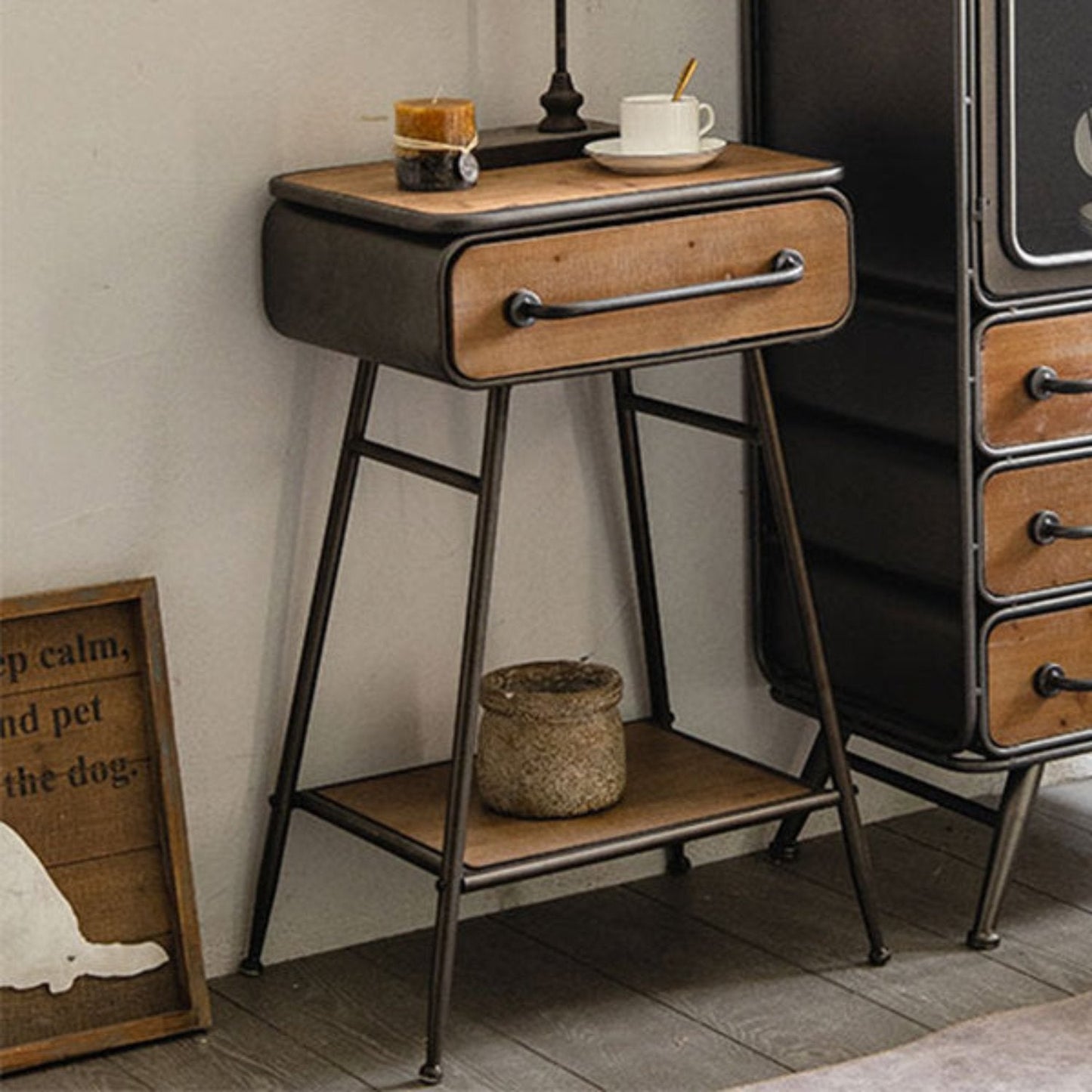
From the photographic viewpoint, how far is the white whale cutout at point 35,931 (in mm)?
2578

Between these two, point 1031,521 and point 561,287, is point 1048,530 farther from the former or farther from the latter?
point 561,287

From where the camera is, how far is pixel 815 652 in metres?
2.73

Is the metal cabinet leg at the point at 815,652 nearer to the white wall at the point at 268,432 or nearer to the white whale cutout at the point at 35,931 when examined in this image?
the white wall at the point at 268,432

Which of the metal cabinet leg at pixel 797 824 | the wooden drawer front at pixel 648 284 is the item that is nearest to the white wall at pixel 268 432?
the metal cabinet leg at pixel 797 824

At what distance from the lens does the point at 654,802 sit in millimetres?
2723

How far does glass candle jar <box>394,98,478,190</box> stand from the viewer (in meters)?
2.46

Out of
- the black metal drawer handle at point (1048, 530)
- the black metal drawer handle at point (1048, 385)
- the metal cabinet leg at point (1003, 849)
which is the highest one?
the black metal drawer handle at point (1048, 385)

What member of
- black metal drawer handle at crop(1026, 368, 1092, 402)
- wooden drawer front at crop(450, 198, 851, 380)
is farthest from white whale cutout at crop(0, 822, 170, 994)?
black metal drawer handle at crop(1026, 368, 1092, 402)

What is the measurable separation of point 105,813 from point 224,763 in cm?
16

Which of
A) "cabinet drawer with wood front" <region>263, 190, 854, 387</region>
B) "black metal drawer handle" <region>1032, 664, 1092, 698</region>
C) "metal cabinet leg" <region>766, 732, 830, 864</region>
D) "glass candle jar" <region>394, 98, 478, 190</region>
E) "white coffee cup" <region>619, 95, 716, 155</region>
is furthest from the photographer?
"metal cabinet leg" <region>766, 732, 830, 864</region>

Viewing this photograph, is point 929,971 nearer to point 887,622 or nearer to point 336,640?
point 887,622

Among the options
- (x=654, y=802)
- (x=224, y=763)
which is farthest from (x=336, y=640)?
(x=654, y=802)

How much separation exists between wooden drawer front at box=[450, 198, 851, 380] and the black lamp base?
0.79ft

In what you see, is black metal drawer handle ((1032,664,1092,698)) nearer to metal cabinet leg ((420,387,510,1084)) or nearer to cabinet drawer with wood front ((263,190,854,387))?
cabinet drawer with wood front ((263,190,854,387))
